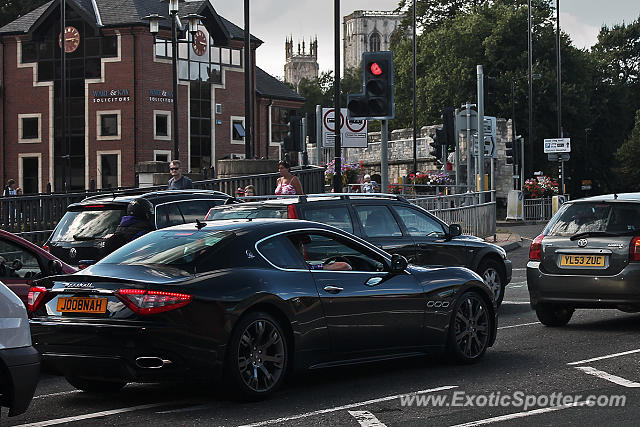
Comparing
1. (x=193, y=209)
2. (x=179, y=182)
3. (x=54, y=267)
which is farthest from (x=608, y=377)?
(x=179, y=182)

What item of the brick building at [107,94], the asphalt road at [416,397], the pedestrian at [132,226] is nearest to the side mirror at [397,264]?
the asphalt road at [416,397]

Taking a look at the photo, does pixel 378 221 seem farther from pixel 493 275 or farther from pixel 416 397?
pixel 416 397

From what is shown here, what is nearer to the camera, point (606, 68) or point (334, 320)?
point (334, 320)

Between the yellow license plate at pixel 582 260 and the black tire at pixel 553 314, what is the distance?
0.57m

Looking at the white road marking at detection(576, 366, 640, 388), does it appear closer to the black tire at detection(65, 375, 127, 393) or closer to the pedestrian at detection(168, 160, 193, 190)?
the black tire at detection(65, 375, 127, 393)

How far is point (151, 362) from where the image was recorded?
7.77 metres

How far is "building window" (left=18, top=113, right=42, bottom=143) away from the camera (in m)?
62.6

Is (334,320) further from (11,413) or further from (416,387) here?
(11,413)

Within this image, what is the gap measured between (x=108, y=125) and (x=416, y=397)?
5409cm

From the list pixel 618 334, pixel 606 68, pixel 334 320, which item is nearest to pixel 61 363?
pixel 334 320

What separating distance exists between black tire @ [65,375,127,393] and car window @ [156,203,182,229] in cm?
621

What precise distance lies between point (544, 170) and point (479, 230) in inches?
2084

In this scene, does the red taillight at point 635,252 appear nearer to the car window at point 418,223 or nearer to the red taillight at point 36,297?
the car window at point 418,223

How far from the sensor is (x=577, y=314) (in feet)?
47.5
